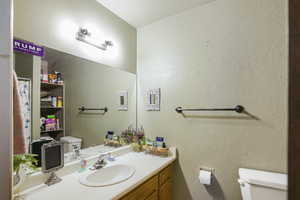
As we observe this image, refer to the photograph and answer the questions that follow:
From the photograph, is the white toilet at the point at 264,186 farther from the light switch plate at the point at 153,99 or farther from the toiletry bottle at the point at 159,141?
the light switch plate at the point at 153,99

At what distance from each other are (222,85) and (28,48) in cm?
155

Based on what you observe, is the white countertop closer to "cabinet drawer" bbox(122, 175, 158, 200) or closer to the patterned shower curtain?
"cabinet drawer" bbox(122, 175, 158, 200)

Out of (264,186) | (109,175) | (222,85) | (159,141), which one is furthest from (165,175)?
(222,85)

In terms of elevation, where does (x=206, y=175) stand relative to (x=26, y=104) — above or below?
below

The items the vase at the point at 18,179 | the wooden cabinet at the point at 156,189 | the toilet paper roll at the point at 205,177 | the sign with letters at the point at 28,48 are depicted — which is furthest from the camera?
the toilet paper roll at the point at 205,177

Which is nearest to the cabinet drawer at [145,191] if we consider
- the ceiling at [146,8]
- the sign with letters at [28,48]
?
the sign with letters at [28,48]

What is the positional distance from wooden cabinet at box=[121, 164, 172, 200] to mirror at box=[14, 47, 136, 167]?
60 cm

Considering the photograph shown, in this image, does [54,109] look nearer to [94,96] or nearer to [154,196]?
[94,96]

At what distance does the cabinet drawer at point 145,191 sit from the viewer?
1.03 meters

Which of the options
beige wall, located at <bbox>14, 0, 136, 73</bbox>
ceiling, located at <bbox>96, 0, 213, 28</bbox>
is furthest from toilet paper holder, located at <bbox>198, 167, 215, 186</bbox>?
ceiling, located at <bbox>96, 0, 213, 28</bbox>

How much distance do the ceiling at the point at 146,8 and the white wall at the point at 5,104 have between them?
121cm

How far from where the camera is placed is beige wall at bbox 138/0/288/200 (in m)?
1.20

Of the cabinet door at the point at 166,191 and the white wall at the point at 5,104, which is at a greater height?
the white wall at the point at 5,104

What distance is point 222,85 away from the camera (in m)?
1.40
